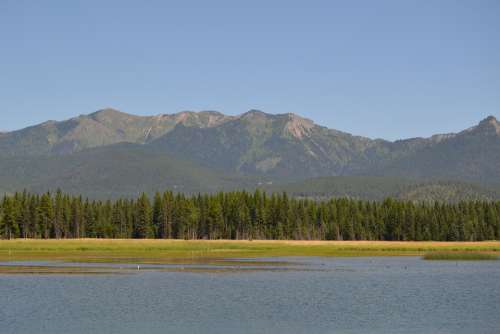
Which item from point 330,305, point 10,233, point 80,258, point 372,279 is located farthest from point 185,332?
point 10,233

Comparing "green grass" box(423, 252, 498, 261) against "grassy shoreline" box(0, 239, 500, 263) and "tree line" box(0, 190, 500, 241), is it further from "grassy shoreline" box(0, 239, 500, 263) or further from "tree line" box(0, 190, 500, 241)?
"tree line" box(0, 190, 500, 241)

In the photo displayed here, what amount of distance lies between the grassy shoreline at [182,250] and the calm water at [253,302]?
31068mm

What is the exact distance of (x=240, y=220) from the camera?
Result: 616 feet

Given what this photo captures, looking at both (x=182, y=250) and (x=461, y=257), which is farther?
(x=182, y=250)

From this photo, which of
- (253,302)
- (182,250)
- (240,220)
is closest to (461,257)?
(182,250)

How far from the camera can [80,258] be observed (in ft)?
362

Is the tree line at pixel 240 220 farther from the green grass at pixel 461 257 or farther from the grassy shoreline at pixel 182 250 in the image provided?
the green grass at pixel 461 257

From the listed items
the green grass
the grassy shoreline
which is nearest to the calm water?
the green grass

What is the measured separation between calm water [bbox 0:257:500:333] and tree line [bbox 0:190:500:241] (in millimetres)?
100074

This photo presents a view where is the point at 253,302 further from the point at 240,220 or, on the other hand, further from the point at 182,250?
the point at 240,220

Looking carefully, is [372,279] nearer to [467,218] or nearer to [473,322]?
[473,322]

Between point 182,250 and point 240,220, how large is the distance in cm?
5395

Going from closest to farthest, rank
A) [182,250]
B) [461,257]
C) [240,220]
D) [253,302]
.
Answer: [253,302], [461,257], [182,250], [240,220]

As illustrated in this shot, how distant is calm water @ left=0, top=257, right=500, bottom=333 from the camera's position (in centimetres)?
4888
